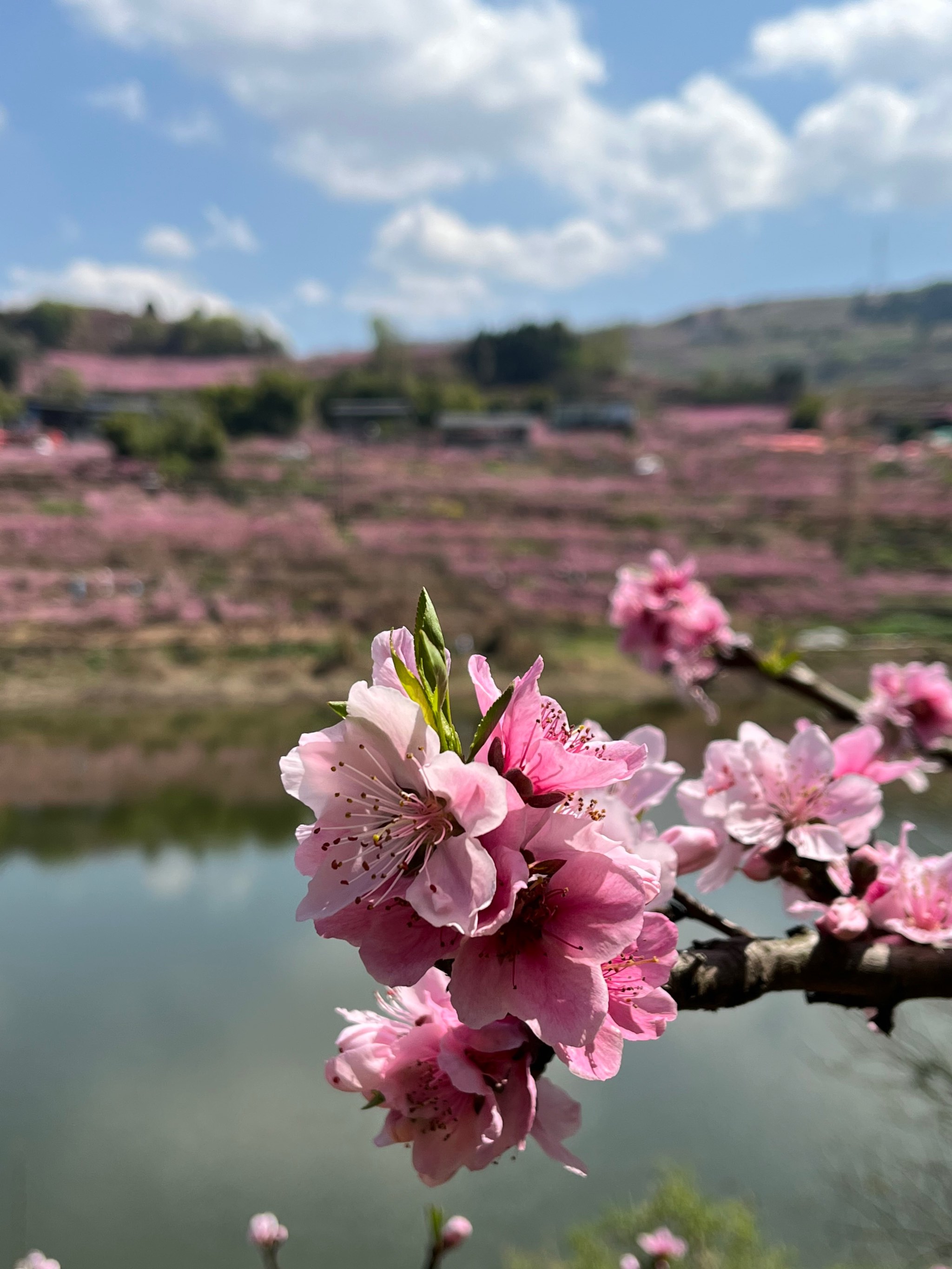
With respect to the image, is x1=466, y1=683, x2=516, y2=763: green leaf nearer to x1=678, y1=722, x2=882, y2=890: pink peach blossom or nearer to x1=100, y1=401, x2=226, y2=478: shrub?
x1=678, y1=722, x2=882, y2=890: pink peach blossom

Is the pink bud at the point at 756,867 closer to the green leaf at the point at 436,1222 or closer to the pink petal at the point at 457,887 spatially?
the pink petal at the point at 457,887

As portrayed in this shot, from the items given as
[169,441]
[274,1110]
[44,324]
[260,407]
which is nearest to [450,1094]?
[274,1110]

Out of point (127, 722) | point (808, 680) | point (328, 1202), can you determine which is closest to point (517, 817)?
point (808, 680)

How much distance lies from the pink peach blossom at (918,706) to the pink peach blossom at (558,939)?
40.9 inches

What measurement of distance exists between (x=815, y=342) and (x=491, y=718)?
42563mm

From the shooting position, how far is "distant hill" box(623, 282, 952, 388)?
2902 cm

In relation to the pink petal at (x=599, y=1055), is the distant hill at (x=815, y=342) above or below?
above

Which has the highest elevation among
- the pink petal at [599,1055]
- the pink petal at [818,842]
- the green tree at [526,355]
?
the green tree at [526,355]

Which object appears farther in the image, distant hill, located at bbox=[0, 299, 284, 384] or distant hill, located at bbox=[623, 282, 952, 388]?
distant hill, located at bbox=[623, 282, 952, 388]

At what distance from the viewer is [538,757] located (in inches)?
16.1

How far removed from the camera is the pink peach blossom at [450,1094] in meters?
0.47

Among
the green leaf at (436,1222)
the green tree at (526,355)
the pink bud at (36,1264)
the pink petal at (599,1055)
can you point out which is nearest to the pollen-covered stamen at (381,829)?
the pink petal at (599,1055)

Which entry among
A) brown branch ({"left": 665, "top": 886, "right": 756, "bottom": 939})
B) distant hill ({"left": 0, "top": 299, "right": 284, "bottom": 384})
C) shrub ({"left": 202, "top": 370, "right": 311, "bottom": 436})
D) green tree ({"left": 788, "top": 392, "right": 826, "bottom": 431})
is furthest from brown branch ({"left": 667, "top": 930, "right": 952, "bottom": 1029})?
distant hill ({"left": 0, "top": 299, "right": 284, "bottom": 384})

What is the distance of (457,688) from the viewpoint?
5.31 m
